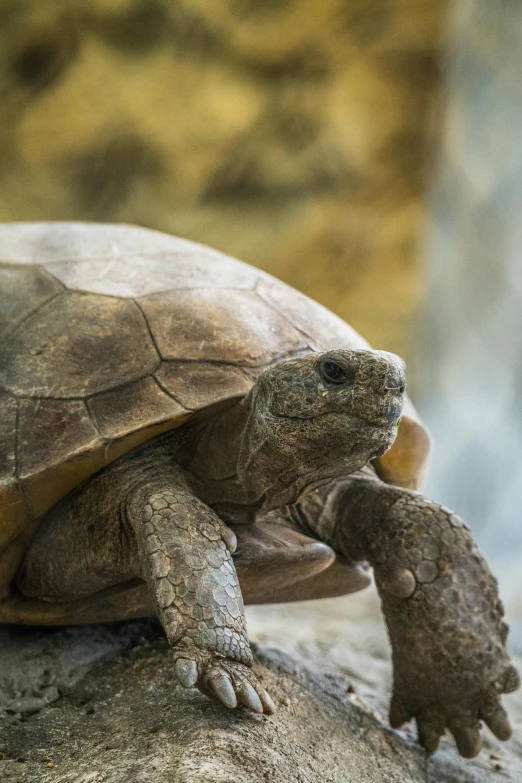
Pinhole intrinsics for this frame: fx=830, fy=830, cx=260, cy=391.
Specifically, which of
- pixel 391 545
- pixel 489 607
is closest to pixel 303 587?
pixel 391 545

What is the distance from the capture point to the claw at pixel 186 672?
81.4 inches

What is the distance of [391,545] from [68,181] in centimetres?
533

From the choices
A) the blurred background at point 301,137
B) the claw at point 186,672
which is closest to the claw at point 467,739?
the claw at point 186,672

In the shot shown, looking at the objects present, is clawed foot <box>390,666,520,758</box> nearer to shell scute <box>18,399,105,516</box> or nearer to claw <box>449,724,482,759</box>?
claw <box>449,724,482,759</box>

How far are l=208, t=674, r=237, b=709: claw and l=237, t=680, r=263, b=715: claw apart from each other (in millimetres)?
44

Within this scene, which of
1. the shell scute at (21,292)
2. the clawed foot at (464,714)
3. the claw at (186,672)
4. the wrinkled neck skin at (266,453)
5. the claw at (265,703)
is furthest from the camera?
the shell scute at (21,292)

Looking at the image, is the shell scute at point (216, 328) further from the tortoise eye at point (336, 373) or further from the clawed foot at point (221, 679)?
the clawed foot at point (221, 679)

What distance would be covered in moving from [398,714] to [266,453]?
1.13 meters

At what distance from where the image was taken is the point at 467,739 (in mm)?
2797

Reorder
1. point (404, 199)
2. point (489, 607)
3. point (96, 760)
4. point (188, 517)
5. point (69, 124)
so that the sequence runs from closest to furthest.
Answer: point (96, 760) → point (188, 517) → point (489, 607) → point (69, 124) → point (404, 199)

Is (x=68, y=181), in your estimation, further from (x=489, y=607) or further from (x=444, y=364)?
(x=489, y=607)

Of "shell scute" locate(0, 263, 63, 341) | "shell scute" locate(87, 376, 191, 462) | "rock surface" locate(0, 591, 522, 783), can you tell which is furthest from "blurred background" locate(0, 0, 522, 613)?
"shell scute" locate(87, 376, 191, 462)

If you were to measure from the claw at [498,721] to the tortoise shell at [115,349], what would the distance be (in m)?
0.94

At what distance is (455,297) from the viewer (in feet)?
28.2
